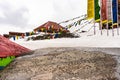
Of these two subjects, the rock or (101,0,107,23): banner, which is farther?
(101,0,107,23): banner

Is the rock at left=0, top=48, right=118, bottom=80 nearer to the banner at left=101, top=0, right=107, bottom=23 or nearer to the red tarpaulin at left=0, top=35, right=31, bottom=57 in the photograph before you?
the red tarpaulin at left=0, top=35, right=31, bottom=57

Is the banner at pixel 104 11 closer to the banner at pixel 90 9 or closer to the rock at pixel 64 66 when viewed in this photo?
the banner at pixel 90 9

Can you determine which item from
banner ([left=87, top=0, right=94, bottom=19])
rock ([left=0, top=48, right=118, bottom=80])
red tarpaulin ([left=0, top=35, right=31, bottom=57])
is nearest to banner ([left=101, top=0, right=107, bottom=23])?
banner ([left=87, top=0, right=94, bottom=19])

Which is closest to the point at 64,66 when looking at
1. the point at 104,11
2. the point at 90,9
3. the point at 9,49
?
the point at 9,49

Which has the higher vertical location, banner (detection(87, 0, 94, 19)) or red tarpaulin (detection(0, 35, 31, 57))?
banner (detection(87, 0, 94, 19))

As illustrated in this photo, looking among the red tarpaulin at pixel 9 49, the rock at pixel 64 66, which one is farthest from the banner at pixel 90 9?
the rock at pixel 64 66

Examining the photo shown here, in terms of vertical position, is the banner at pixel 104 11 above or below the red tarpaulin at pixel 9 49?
above

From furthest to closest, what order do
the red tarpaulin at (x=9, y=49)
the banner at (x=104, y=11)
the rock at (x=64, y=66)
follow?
the banner at (x=104, y=11) → the red tarpaulin at (x=9, y=49) → the rock at (x=64, y=66)

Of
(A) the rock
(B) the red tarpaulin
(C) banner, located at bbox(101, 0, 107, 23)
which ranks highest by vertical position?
(C) banner, located at bbox(101, 0, 107, 23)

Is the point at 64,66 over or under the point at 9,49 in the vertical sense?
under

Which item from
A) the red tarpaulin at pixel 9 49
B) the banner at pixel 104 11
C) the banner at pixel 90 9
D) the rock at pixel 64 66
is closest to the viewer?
the rock at pixel 64 66

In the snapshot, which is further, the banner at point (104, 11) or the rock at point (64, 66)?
the banner at point (104, 11)

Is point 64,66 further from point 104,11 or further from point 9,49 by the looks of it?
point 104,11

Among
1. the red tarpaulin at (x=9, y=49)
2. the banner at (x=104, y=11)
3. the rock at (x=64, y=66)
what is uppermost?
the banner at (x=104, y=11)
